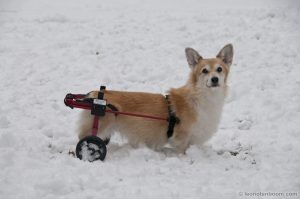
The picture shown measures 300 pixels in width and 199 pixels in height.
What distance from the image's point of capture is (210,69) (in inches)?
215

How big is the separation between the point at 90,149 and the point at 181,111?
1375mm

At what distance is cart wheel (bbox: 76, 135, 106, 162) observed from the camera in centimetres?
474

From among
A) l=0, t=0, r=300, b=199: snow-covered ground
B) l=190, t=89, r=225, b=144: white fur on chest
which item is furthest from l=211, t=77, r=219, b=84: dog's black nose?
l=0, t=0, r=300, b=199: snow-covered ground

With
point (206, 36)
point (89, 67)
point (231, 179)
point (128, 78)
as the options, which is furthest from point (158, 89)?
point (231, 179)

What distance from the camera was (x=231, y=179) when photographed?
436 cm

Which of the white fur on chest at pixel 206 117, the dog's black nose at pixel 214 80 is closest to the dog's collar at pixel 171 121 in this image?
the white fur on chest at pixel 206 117

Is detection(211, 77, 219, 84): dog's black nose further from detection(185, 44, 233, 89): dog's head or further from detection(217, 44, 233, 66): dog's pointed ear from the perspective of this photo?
detection(217, 44, 233, 66): dog's pointed ear

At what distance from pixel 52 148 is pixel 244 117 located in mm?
3158

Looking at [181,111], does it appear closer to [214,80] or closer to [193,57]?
[214,80]

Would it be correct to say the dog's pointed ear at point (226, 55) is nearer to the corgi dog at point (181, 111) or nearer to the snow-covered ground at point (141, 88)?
the corgi dog at point (181, 111)

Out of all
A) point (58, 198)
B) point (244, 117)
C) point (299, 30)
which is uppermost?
point (299, 30)

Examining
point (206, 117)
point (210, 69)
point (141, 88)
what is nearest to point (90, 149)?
point (206, 117)

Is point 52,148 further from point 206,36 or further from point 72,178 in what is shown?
point 206,36

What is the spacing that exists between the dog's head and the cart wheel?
64.3 inches
